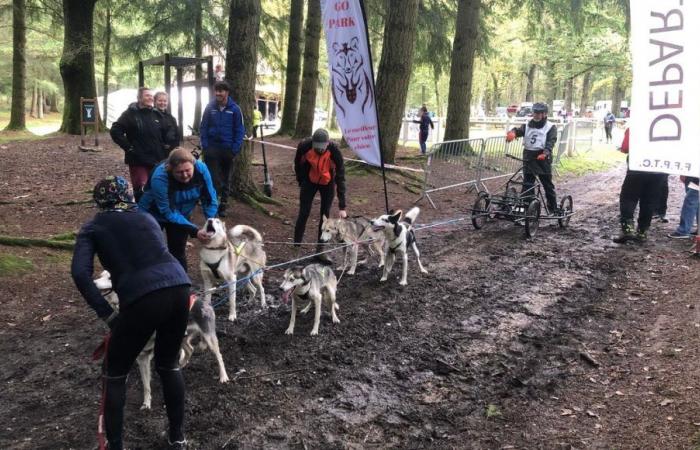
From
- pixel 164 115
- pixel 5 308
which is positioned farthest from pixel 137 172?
pixel 5 308

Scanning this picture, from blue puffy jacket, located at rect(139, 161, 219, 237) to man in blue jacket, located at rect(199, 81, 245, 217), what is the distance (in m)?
3.09

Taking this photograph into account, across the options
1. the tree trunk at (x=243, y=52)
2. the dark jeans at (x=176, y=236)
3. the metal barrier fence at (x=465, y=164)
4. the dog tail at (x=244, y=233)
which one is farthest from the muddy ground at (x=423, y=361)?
the metal barrier fence at (x=465, y=164)

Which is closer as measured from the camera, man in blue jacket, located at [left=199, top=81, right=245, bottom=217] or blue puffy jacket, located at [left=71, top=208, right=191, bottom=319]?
blue puffy jacket, located at [left=71, top=208, right=191, bottom=319]

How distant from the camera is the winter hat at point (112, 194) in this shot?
3.34 m

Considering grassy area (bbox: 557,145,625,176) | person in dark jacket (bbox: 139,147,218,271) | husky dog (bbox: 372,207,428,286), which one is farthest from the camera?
grassy area (bbox: 557,145,625,176)

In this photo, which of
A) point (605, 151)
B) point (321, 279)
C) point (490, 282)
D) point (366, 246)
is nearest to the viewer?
point (321, 279)

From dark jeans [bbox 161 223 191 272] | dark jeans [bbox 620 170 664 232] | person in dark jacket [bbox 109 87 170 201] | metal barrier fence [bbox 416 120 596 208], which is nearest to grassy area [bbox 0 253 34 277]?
person in dark jacket [bbox 109 87 170 201]

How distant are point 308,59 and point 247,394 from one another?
17.2m

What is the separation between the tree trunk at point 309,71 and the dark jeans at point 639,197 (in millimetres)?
12973

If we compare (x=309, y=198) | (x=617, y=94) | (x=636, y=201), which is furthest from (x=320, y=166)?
(x=617, y=94)

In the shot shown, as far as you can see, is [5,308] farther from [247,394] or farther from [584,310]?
[584,310]

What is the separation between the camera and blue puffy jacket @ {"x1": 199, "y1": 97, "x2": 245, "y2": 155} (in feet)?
27.0

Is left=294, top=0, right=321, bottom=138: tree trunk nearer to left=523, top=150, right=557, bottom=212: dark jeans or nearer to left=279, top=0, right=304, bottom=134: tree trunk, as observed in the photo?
left=279, top=0, right=304, bottom=134: tree trunk

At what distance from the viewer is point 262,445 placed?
12.2ft
